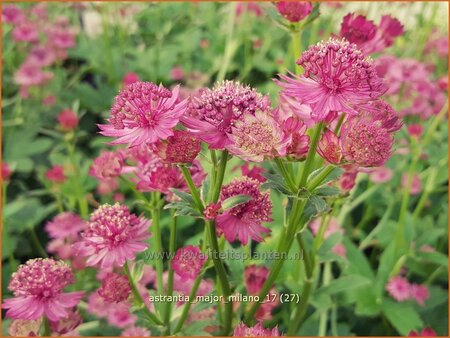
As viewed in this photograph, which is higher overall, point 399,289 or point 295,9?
point 295,9

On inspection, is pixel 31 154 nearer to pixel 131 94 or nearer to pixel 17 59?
pixel 17 59

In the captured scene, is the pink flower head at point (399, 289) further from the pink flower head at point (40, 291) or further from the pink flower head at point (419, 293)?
the pink flower head at point (40, 291)

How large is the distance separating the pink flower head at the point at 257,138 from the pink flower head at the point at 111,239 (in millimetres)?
223

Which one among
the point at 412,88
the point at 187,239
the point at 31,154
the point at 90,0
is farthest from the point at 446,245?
the point at 90,0

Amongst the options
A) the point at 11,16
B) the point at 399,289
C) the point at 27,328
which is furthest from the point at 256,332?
the point at 11,16

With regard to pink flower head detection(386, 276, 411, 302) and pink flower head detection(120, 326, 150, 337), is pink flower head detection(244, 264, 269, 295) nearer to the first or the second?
pink flower head detection(120, 326, 150, 337)

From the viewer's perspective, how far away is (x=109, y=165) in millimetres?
857

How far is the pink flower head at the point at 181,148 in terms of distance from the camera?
636 millimetres

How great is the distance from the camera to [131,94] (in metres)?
0.66

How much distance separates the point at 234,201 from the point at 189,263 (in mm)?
161

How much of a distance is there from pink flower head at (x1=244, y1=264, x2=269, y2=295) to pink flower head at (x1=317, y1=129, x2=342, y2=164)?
310 mm

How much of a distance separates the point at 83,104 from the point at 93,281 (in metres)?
0.97

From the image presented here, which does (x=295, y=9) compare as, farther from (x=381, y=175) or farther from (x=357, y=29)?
(x=381, y=175)

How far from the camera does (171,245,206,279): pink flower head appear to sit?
30.8 inches
